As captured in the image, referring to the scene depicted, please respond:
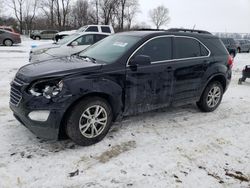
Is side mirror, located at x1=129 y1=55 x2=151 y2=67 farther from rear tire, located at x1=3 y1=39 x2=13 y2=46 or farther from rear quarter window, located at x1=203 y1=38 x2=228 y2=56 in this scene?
rear tire, located at x1=3 y1=39 x2=13 y2=46

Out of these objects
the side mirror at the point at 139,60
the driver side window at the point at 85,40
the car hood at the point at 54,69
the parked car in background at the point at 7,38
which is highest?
the parked car in background at the point at 7,38

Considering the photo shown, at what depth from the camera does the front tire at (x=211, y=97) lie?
556 cm

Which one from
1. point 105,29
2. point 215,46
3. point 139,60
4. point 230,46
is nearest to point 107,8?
point 230,46

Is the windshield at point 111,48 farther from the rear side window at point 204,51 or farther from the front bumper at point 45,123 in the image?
the rear side window at point 204,51

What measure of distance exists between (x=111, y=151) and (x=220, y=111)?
10.6 feet

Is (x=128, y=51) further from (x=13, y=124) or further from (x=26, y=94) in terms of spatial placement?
(x=13, y=124)

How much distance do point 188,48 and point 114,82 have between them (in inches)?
78.6

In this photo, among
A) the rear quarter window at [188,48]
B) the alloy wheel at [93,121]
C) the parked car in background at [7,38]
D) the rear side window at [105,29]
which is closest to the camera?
the alloy wheel at [93,121]

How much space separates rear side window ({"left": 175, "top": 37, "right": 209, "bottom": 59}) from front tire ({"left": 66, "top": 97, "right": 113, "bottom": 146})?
6.26ft

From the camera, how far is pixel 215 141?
4.30 metres

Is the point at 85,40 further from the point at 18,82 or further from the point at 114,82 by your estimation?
the point at 18,82

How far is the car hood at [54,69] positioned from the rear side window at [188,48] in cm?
183

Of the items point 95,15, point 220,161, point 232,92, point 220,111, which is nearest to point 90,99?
point 220,161

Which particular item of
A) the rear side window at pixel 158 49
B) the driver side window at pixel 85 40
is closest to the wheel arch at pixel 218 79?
the rear side window at pixel 158 49
